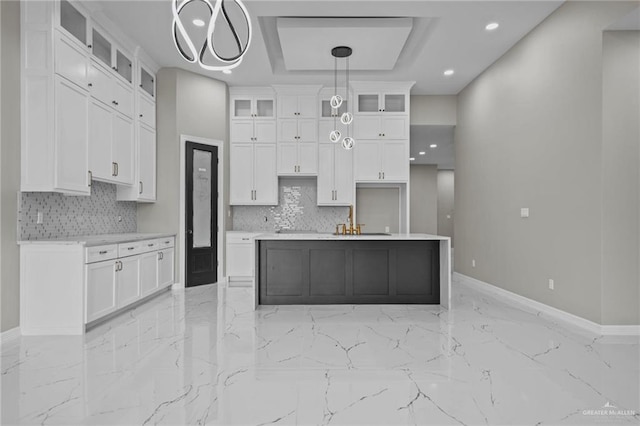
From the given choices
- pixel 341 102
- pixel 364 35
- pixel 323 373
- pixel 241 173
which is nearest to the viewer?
pixel 323 373

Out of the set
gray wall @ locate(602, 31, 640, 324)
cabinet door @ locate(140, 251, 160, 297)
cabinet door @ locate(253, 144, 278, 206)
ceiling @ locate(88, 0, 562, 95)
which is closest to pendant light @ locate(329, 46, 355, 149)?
ceiling @ locate(88, 0, 562, 95)

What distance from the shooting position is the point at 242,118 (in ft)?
21.0

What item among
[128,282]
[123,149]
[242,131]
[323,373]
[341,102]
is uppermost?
[341,102]

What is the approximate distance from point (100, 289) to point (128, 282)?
0.54 metres

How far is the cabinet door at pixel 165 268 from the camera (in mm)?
5043

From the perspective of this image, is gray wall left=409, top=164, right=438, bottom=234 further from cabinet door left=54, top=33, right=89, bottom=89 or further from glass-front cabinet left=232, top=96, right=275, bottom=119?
cabinet door left=54, top=33, right=89, bottom=89

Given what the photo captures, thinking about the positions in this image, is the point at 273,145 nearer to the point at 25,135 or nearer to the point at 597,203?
the point at 25,135

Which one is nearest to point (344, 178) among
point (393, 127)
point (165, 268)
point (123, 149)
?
point (393, 127)

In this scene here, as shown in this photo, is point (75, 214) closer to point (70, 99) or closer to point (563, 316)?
point (70, 99)

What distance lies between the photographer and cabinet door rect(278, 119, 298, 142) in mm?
6402

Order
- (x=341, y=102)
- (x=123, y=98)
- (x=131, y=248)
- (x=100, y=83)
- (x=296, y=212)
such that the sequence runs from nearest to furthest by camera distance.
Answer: (x=100, y=83) → (x=131, y=248) → (x=123, y=98) → (x=341, y=102) → (x=296, y=212)

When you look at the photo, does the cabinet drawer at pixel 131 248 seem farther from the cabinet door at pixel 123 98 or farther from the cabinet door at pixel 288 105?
the cabinet door at pixel 288 105

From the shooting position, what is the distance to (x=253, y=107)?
643 centimetres

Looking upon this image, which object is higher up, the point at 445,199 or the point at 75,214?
the point at 445,199
